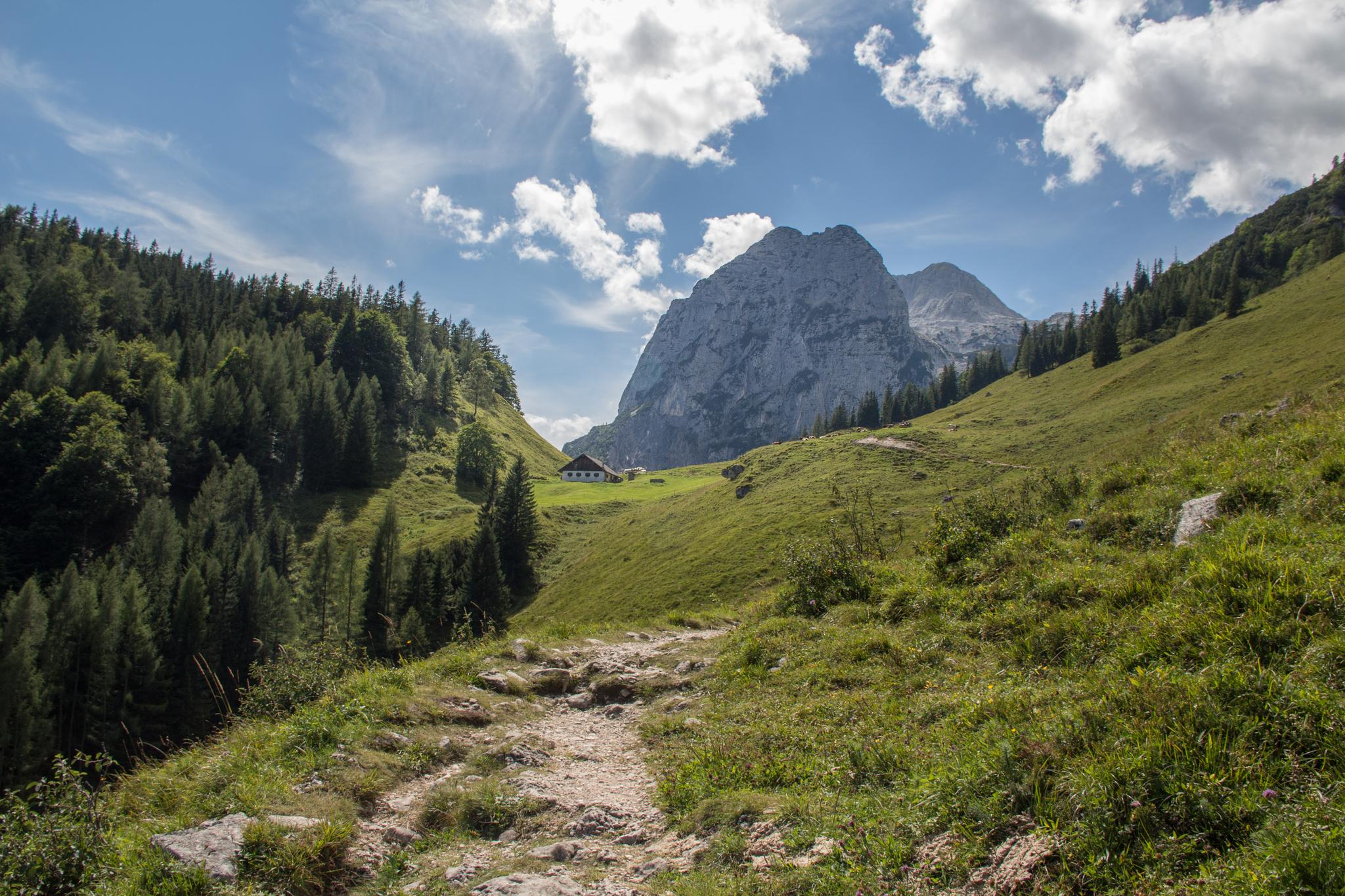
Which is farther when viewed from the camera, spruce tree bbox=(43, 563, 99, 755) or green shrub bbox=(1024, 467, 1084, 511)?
spruce tree bbox=(43, 563, 99, 755)

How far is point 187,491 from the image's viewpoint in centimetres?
9519

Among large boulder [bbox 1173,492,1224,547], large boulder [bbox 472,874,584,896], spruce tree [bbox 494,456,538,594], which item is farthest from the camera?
spruce tree [bbox 494,456,538,594]

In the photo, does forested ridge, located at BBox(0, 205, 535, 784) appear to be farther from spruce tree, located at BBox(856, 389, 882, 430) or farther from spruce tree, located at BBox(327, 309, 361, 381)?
spruce tree, located at BBox(856, 389, 882, 430)

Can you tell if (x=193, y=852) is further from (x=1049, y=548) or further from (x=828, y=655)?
(x=1049, y=548)

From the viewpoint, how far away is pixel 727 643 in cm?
1504

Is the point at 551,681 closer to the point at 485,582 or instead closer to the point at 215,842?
the point at 215,842

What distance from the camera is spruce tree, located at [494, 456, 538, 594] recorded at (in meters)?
71.8

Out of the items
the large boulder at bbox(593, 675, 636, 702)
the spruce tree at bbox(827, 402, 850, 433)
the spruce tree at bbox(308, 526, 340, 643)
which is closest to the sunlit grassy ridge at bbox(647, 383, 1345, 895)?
the large boulder at bbox(593, 675, 636, 702)

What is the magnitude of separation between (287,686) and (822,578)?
1264 cm

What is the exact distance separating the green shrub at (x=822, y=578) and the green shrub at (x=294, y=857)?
Answer: 11.7m

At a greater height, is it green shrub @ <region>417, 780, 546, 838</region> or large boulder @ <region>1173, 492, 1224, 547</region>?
large boulder @ <region>1173, 492, 1224, 547</region>

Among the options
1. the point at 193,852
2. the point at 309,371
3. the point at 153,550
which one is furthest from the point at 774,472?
the point at 309,371

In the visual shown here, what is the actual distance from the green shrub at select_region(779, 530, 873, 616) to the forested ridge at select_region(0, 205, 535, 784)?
9.45 metres

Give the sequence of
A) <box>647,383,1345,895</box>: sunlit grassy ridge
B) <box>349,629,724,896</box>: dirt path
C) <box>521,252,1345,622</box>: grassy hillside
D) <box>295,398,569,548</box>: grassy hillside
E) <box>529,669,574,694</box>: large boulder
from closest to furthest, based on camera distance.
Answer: <box>647,383,1345,895</box>: sunlit grassy ridge
<box>349,629,724,896</box>: dirt path
<box>529,669,574,694</box>: large boulder
<box>521,252,1345,622</box>: grassy hillside
<box>295,398,569,548</box>: grassy hillside
